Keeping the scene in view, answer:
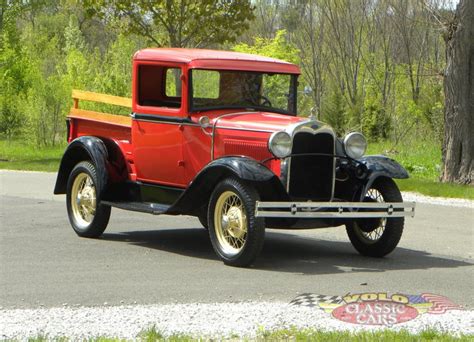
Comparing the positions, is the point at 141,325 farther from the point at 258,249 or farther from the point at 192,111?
the point at 192,111

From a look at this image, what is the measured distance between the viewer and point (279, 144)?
30.8ft

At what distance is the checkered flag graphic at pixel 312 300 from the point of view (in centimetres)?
731

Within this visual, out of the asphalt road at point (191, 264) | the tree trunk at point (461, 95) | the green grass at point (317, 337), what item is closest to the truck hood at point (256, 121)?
the asphalt road at point (191, 264)

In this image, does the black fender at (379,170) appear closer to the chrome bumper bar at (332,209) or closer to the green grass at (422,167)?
the chrome bumper bar at (332,209)

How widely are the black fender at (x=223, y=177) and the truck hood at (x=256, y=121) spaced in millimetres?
452

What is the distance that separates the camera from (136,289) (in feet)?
26.2

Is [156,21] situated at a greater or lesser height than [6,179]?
greater

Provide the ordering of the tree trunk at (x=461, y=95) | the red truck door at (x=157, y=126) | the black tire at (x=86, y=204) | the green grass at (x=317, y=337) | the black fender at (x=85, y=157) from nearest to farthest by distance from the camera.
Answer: the green grass at (x=317, y=337), the red truck door at (x=157, y=126), the black fender at (x=85, y=157), the black tire at (x=86, y=204), the tree trunk at (x=461, y=95)

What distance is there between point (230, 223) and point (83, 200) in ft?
8.77

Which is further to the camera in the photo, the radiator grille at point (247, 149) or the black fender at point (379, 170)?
the black fender at point (379, 170)

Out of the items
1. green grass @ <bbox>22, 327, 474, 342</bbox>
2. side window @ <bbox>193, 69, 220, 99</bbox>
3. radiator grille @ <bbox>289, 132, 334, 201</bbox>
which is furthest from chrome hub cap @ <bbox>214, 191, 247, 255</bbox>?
green grass @ <bbox>22, 327, 474, 342</bbox>

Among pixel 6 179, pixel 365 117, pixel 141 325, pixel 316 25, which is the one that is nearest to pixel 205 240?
pixel 141 325

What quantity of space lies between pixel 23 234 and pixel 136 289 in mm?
3913

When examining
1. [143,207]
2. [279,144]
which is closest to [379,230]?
[279,144]
